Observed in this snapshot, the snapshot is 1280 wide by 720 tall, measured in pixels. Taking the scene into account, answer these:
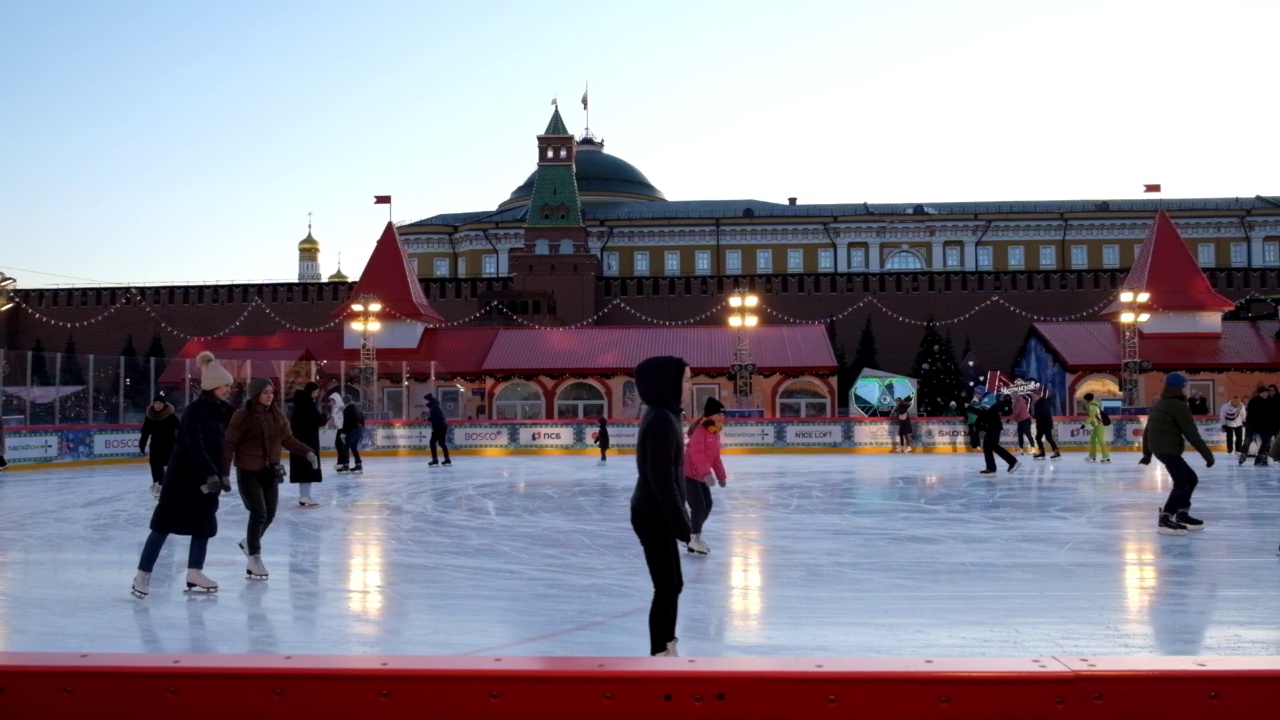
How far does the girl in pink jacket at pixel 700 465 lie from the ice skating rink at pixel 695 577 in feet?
0.84

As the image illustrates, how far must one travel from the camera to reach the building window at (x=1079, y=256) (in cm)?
5859

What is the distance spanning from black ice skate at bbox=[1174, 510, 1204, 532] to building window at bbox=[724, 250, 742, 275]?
49358 mm

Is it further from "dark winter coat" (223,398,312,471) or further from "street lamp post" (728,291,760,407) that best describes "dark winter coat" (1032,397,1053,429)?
"dark winter coat" (223,398,312,471)

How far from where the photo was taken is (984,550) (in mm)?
8289

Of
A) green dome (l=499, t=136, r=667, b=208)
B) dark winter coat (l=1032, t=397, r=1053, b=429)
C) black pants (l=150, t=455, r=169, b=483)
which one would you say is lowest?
black pants (l=150, t=455, r=169, b=483)

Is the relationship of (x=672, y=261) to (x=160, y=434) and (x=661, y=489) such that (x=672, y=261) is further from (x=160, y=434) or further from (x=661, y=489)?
(x=661, y=489)

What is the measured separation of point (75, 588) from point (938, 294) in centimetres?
3775

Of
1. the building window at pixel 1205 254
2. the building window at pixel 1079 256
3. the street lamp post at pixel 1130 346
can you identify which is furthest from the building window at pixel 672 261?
the street lamp post at pixel 1130 346

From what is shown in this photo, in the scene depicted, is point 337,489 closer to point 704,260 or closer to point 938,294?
point 938,294

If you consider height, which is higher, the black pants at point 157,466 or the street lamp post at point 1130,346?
the street lamp post at point 1130,346

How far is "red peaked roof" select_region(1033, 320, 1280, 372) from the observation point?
30844mm

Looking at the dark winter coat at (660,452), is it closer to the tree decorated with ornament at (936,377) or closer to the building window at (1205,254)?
the tree decorated with ornament at (936,377)

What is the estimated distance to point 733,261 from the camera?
193ft

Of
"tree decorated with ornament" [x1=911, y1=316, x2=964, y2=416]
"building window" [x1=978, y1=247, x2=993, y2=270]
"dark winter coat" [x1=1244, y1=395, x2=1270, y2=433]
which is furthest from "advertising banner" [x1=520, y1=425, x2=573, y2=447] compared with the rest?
"building window" [x1=978, y1=247, x2=993, y2=270]
